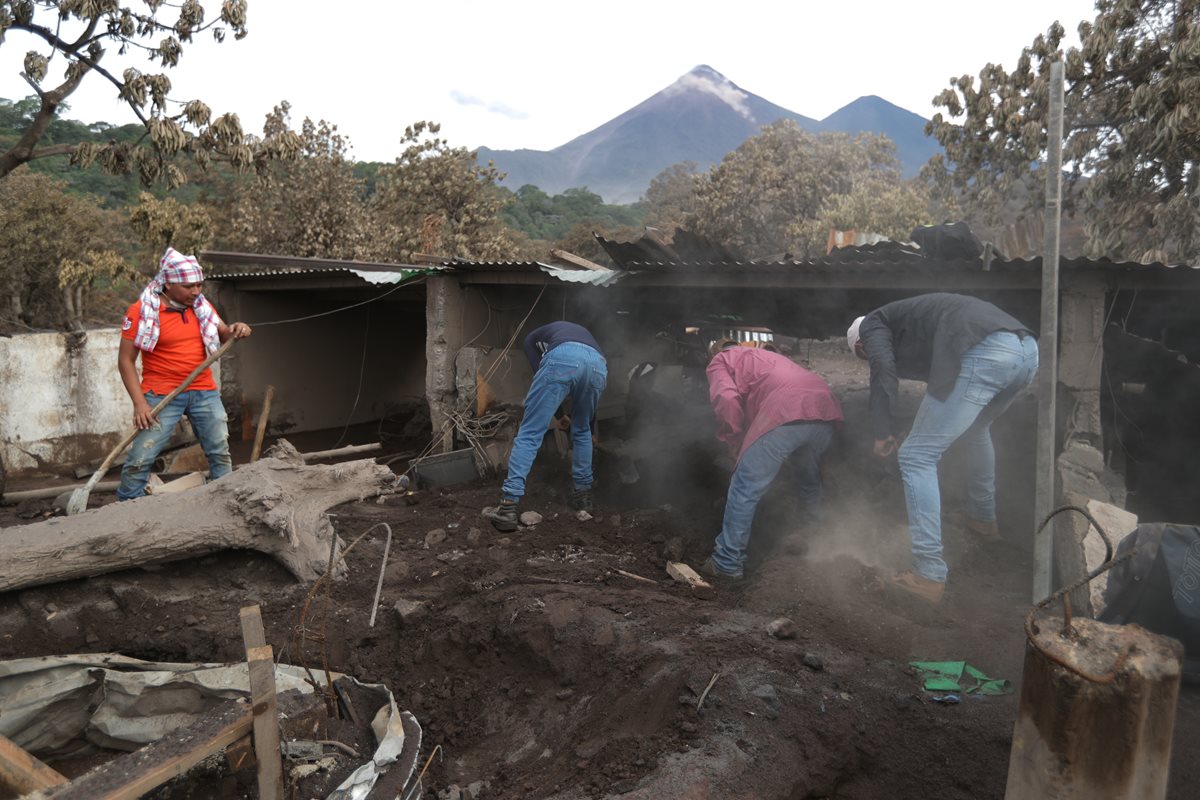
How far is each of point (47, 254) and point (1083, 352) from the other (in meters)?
17.4

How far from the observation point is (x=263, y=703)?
7.96 feet

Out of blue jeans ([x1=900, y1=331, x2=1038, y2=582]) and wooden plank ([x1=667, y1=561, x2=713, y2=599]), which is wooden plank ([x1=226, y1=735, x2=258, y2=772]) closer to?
wooden plank ([x1=667, y1=561, x2=713, y2=599])

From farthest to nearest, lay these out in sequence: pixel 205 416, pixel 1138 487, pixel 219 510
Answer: pixel 1138 487
pixel 205 416
pixel 219 510

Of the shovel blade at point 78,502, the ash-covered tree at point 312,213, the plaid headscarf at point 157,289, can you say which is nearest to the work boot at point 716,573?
the plaid headscarf at point 157,289

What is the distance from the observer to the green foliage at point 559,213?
124ft

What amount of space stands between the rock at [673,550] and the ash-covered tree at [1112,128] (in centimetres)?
822

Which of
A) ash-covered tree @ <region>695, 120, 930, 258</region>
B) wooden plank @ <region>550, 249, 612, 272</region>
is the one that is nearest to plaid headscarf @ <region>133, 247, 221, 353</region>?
wooden plank @ <region>550, 249, 612, 272</region>

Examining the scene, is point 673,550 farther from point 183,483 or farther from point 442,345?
point 442,345

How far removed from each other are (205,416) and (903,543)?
4.78 metres

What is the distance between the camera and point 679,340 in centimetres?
860

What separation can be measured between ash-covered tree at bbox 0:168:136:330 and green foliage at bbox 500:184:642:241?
21368 mm

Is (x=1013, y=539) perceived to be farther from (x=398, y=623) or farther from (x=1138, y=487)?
(x=398, y=623)

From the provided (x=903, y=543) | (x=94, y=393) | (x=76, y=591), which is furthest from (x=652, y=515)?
(x=94, y=393)

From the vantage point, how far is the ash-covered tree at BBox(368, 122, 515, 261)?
60.5ft
